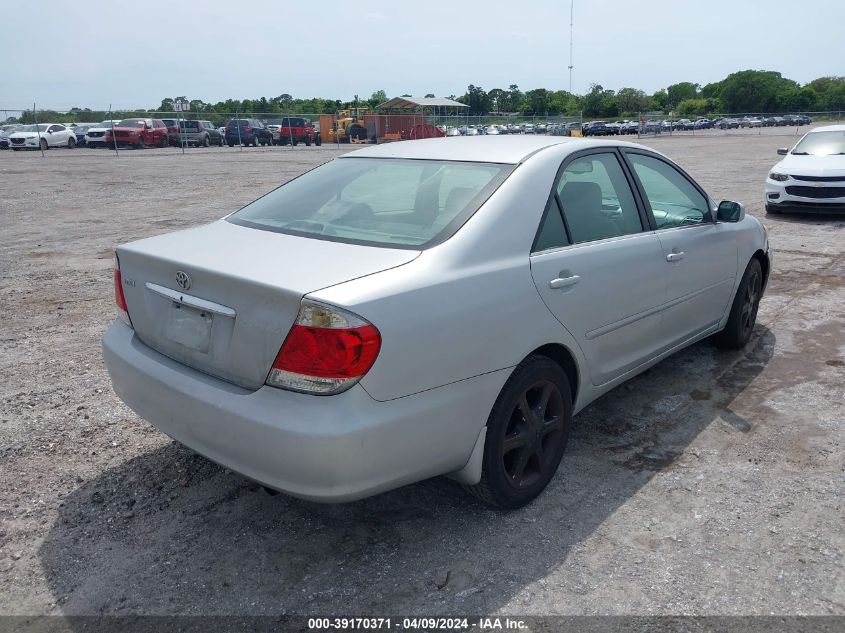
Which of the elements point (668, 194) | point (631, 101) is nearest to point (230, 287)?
point (668, 194)

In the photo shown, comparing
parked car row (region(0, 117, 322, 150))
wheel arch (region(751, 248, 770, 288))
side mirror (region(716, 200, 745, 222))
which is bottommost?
wheel arch (region(751, 248, 770, 288))

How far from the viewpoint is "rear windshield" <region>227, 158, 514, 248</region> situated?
10.3 feet

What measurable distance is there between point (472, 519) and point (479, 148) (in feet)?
6.02

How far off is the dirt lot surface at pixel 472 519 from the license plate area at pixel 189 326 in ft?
2.72

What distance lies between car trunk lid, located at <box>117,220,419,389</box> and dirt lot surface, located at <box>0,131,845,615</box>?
2.53 ft

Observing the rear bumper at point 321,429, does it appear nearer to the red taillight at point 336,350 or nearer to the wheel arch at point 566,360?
the red taillight at point 336,350

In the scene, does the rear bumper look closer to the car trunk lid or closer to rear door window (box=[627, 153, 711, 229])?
the car trunk lid

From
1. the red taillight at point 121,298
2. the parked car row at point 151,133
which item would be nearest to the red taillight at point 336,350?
the red taillight at point 121,298

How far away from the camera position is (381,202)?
3531 mm

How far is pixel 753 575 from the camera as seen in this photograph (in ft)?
9.13

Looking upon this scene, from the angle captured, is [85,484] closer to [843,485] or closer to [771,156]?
[843,485]

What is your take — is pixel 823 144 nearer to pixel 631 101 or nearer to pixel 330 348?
pixel 330 348

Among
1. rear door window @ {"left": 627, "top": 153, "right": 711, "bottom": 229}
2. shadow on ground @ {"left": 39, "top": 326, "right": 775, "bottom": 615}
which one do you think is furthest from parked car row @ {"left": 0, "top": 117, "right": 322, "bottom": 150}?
shadow on ground @ {"left": 39, "top": 326, "right": 775, "bottom": 615}

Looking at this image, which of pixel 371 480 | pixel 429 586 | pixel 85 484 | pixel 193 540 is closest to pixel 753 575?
pixel 429 586
